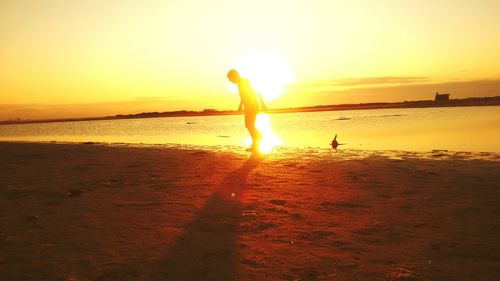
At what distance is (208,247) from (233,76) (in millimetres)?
10124

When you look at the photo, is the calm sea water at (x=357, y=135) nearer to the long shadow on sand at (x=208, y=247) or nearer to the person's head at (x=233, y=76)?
the person's head at (x=233, y=76)

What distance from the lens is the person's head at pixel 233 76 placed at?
545 inches

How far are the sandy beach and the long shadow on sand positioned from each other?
18 millimetres

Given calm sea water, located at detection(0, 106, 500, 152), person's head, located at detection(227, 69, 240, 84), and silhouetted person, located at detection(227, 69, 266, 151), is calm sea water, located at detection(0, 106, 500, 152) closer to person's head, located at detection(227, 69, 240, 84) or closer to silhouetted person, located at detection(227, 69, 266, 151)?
silhouetted person, located at detection(227, 69, 266, 151)

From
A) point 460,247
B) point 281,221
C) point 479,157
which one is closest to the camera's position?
point 460,247

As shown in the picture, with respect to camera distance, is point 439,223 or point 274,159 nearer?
point 439,223

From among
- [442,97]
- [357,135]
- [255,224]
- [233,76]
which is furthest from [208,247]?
[442,97]

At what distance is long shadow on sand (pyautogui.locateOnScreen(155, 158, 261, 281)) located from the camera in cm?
376

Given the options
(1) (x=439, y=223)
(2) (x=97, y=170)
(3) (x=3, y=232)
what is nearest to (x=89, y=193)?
(3) (x=3, y=232)

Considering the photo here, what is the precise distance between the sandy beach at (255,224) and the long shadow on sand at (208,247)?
18 millimetres

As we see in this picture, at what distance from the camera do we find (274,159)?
12.1 metres

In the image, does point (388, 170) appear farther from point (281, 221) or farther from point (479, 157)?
point (281, 221)

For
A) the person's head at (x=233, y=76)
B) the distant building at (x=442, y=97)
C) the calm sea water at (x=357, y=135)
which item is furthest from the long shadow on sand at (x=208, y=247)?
the distant building at (x=442, y=97)

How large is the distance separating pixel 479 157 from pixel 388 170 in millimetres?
3774
